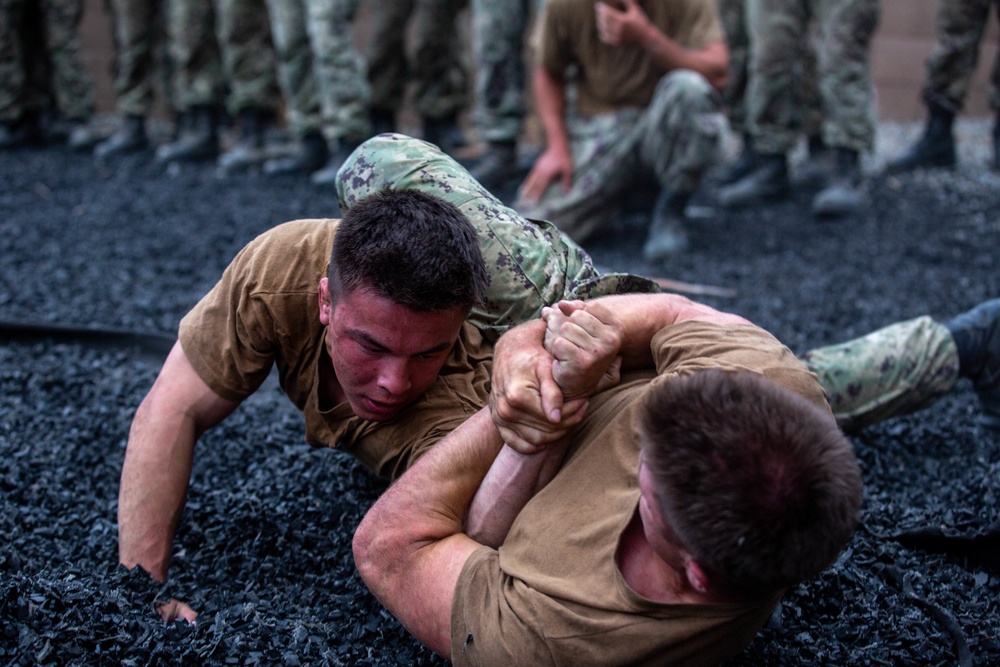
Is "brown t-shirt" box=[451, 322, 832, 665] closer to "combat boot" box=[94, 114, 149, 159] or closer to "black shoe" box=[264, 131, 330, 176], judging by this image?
"black shoe" box=[264, 131, 330, 176]

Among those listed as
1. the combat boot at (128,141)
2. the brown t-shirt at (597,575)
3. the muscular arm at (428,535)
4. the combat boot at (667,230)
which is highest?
the brown t-shirt at (597,575)

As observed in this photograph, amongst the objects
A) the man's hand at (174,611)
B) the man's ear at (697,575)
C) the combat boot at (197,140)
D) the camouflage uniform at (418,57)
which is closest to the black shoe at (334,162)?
the camouflage uniform at (418,57)

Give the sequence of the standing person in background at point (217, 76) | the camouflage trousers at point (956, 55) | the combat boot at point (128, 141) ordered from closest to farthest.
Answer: the camouflage trousers at point (956, 55) → the standing person in background at point (217, 76) → the combat boot at point (128, 141)

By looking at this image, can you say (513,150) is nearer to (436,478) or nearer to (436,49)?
(436,49)

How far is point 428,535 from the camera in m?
1.79

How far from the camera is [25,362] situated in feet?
11.4

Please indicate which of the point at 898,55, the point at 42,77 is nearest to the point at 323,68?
the point at 42,77

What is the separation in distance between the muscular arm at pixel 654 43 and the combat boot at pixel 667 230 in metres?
0.64

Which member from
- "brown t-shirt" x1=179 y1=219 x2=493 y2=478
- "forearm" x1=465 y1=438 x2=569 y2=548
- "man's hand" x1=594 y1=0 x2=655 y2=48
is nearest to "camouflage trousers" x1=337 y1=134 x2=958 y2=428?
"brown t-shirt" x1=179 y1=219 x2=493 y2=478

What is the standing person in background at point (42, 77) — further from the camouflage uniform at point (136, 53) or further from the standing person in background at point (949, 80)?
the standing person in background at point (949, 80)

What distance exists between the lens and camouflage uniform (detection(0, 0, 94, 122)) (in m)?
7.14

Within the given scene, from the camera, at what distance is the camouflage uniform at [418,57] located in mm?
6375

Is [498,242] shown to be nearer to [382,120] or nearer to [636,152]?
[636,152]

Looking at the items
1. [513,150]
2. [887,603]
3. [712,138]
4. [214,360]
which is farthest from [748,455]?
[513,150]
